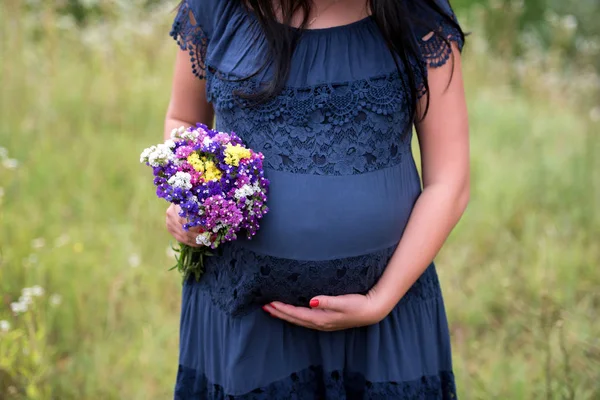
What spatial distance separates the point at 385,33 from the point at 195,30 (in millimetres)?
510

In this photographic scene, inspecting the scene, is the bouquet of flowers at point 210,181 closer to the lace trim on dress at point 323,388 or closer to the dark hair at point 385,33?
the dark hair at point 385,33

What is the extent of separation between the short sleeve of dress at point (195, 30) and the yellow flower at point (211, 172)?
0.40 metres

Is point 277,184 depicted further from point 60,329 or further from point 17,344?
point 60,329

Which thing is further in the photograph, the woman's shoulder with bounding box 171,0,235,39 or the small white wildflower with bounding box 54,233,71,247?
the small white wildflower with bounding box 54,233,71,247

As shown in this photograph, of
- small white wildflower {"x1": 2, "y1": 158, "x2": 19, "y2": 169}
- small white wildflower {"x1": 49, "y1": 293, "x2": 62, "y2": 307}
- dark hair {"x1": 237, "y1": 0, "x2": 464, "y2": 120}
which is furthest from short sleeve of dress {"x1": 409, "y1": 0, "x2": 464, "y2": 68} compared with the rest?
small white wildflower {"x1": 49, "y1": 293, "x2": 62, "y2": 307}

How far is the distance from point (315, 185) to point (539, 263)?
8.11 feet

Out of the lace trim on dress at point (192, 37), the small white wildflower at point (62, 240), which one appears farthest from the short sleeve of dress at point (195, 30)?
the small white wildflower at point (62, 240)

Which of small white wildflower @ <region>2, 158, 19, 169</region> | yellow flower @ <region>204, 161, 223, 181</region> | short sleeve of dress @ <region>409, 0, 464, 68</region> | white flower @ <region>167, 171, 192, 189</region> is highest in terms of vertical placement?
short sleeve of dress @ <region>409, 0, 464, 68</region>

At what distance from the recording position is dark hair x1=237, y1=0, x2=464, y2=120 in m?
1.61

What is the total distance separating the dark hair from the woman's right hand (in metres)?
0.34

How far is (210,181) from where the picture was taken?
4.85 ft

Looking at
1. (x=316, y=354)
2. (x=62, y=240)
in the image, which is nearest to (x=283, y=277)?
(x=316, y=354)

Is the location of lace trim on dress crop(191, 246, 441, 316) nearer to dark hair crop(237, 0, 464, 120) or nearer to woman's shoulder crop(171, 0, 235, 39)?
dark hair crop(237, 0, 464, 120)

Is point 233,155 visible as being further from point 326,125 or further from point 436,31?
point 436,31
